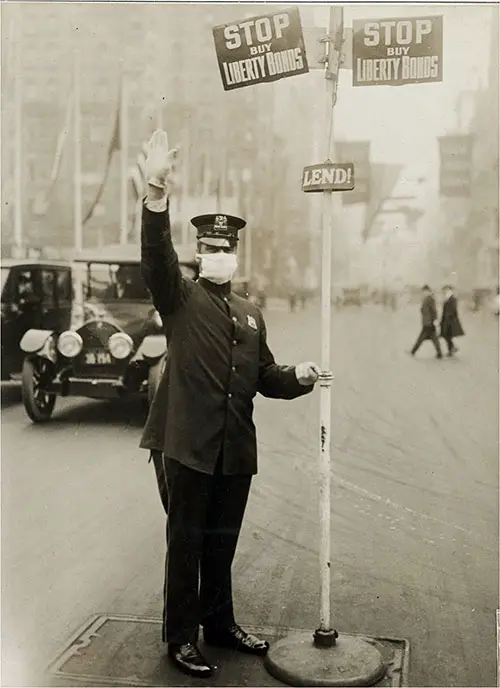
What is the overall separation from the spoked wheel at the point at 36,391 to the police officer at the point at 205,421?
0.87m

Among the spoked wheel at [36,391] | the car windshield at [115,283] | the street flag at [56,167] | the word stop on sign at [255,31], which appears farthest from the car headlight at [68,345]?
the word stop on sign at [255,31]

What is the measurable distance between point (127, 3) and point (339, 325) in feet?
5.43

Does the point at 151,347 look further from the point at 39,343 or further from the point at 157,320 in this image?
the point at 39,343

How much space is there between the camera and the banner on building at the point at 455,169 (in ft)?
11.1

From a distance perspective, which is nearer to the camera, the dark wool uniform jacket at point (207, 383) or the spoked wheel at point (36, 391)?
the dark wool uniform jacket at point (207, 383)

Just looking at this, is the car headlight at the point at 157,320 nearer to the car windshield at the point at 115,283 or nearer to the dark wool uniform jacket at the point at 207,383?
the car windshield at the point at 115,283

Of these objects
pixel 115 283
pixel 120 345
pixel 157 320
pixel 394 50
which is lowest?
pixel 120 345

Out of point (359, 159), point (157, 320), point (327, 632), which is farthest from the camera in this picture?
point (157, 320)

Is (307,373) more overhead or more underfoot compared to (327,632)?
more overhead

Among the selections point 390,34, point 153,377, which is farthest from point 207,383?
point 390,34

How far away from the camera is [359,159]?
133 inches

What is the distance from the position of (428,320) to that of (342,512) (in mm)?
912

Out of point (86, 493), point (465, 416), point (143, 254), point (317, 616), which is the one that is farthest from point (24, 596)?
point (465, 416)

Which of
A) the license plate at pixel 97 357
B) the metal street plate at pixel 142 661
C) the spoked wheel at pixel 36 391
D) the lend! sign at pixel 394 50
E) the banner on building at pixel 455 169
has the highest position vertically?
the lend! sign at pixel 394 50
